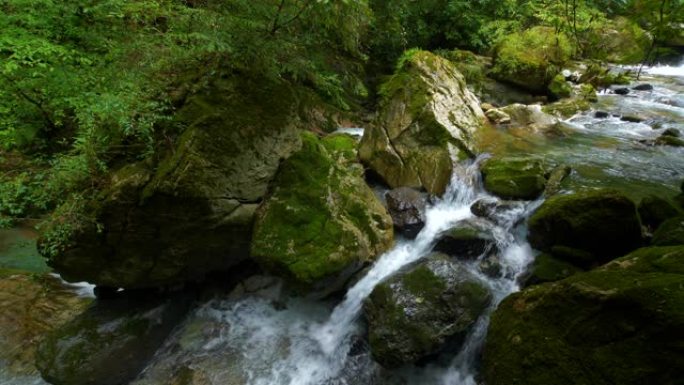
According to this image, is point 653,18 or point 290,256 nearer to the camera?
point 653,18

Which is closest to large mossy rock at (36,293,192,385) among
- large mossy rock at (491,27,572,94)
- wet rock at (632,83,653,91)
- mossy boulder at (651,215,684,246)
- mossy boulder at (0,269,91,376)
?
mossy boulder at (0,269,91,376)

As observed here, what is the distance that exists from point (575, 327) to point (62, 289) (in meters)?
7.49

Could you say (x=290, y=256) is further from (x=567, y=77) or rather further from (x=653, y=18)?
(x=567, y=77)

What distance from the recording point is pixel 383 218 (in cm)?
622

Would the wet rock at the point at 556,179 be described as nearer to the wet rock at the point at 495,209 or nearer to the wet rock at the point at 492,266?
the wet rock at the point at 495,209

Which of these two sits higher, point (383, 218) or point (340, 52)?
point (340, 52)

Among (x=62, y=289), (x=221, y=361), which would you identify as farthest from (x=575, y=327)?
(x=62, y=289)

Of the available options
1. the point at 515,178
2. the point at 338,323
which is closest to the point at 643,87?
the point at 515,178

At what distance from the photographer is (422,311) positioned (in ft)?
15.0

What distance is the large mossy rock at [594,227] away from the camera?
4.91 metres

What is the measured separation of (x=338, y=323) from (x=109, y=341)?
9.92ft

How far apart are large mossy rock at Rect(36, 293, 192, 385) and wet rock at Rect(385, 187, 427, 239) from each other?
3671mm

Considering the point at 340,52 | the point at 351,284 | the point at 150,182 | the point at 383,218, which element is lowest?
the point at 351,284

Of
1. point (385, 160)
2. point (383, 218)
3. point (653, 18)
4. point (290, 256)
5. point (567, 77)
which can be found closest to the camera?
point (653, 18)
